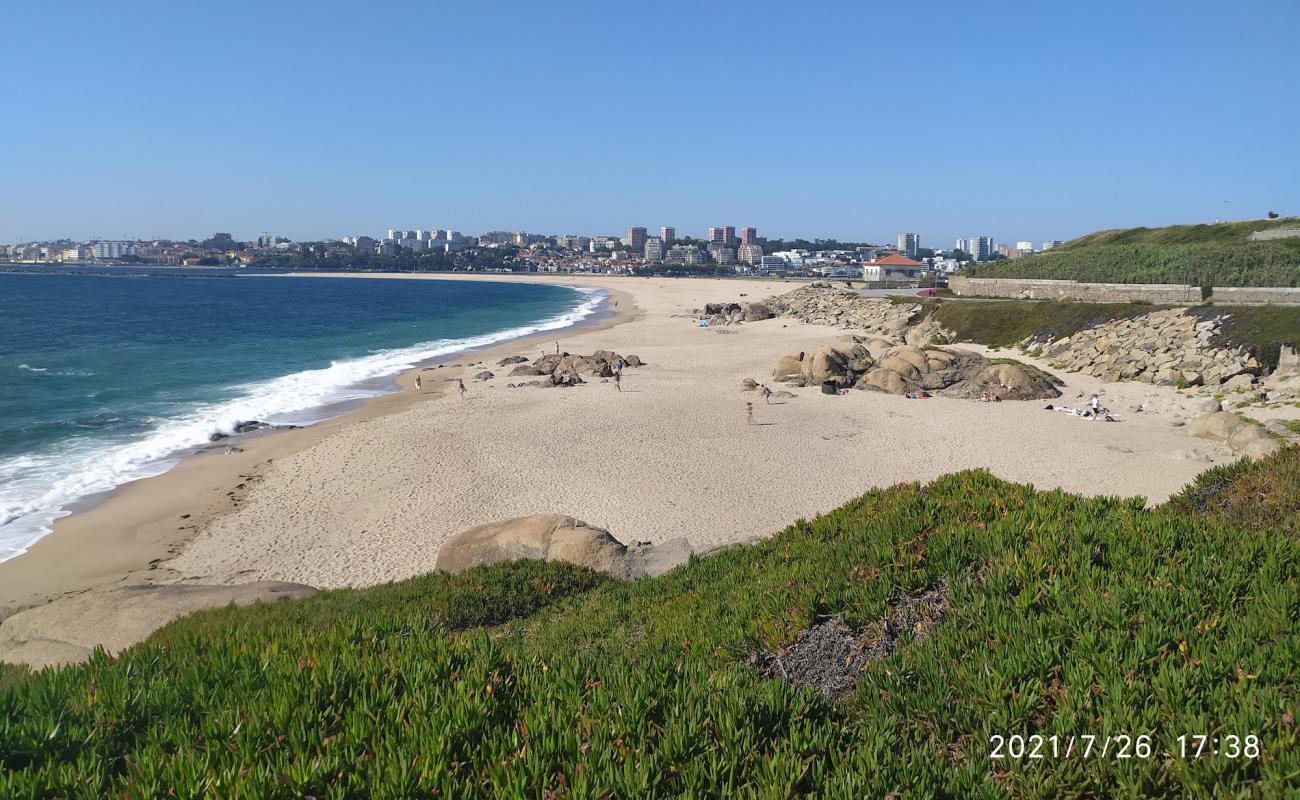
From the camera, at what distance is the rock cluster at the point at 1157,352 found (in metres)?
30.1

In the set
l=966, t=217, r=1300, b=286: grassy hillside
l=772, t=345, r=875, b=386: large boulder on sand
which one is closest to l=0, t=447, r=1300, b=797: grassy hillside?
l=772, t=345, r=875, b=386: large boulder on sand

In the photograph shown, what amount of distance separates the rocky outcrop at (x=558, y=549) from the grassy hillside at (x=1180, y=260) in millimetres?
41623

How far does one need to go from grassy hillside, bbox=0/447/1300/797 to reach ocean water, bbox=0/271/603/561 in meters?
16.0

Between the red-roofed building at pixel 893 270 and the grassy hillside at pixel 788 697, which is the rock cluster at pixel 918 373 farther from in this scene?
the red-roofed building at pixel 893 270

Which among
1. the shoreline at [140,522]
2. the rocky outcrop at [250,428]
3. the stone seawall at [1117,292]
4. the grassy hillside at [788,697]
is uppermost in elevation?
the stone seawall at [1117,292]

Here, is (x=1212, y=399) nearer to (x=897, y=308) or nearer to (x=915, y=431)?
(x=915, y=431)

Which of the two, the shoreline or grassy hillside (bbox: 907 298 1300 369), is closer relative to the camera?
the shoreline

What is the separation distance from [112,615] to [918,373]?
29.2 m

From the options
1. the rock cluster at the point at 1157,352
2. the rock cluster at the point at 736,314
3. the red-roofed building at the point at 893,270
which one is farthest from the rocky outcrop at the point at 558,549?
the red-roofed building at the point at 893,270

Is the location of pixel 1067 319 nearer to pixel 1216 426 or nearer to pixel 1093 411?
pixel 1093 411

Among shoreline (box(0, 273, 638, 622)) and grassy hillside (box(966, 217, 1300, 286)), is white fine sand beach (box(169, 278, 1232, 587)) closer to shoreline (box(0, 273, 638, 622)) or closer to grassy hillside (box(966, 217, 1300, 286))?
shoreline (box(0, 273, 638, 622))

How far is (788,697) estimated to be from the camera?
4430 millimetres

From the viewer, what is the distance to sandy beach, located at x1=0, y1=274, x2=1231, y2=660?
52.5 feet

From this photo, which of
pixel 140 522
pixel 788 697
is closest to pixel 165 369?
pixel 140 522
